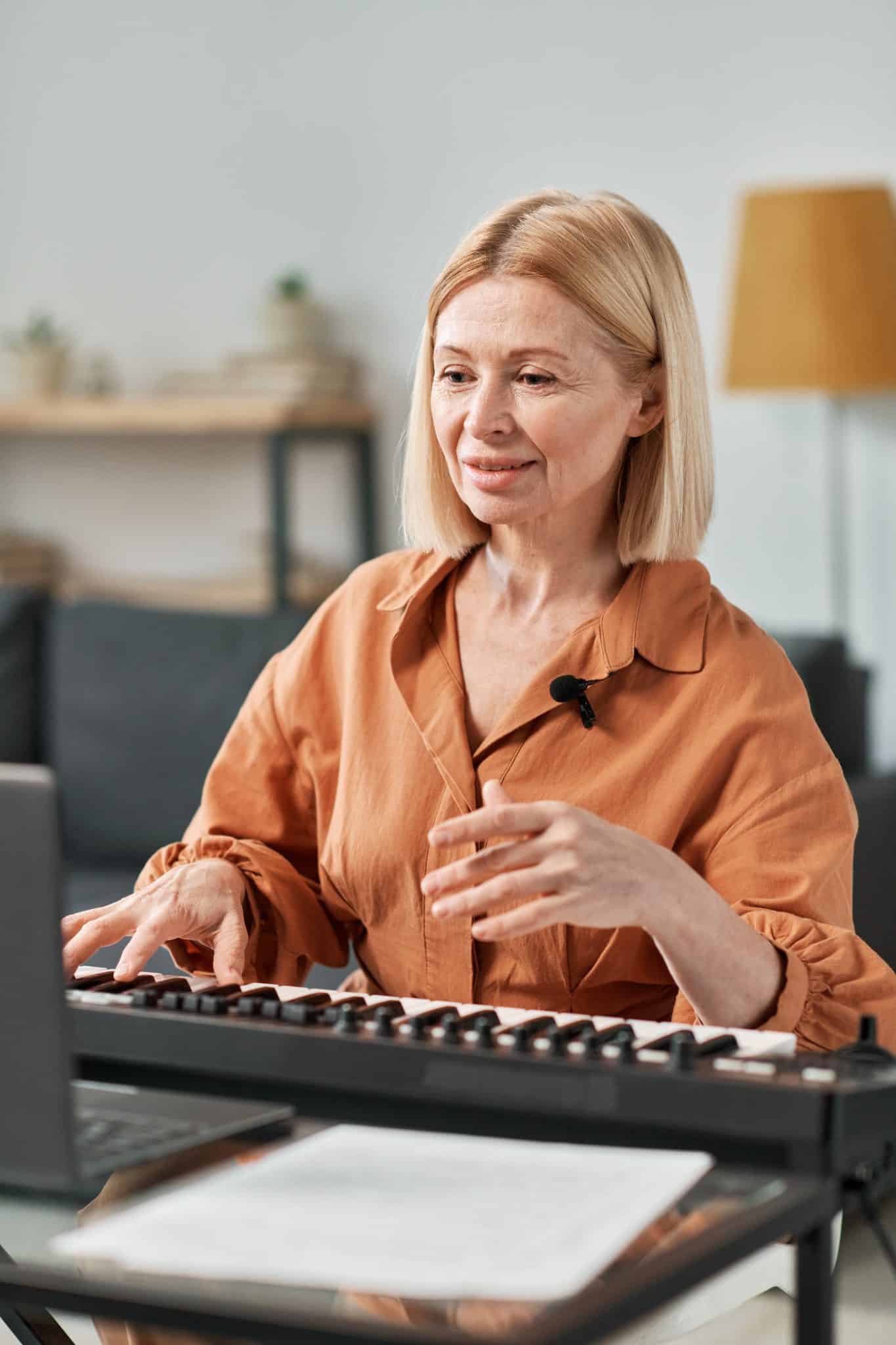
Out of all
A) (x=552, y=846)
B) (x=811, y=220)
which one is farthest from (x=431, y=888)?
(x=811, y=220)

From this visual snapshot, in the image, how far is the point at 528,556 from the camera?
1.63 meters

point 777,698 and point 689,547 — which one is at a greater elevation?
point 689,547

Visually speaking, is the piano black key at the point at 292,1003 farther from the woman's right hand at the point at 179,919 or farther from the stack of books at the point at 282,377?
the stack of books at the point at 282,377

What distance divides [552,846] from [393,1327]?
0.38m

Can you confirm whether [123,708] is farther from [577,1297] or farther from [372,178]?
[577,1297]

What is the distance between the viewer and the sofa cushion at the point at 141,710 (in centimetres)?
323

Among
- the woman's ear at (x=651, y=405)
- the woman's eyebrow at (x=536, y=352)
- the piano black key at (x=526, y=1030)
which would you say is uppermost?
the woman's eyebrow at (x=536, y=352)

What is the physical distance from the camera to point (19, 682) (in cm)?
351

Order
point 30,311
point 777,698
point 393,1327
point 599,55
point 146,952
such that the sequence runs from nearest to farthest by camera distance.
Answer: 1. point 393,1327
2. point 146,952
3. point 777,698
4. point 599,55
5. point 30,311

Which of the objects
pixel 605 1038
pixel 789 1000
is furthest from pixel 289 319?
pixel 605 1038

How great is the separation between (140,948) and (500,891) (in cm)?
35

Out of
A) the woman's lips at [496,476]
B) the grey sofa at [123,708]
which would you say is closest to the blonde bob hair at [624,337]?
the woman's lips at [496,476]

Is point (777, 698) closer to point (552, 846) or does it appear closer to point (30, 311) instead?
point (552, 846)

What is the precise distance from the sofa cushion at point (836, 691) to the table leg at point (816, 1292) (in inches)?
75.6
